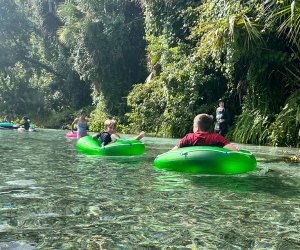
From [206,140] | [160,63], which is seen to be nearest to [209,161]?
[206,140]

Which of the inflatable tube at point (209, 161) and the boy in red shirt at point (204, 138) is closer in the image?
the inflatable tube at point (209, 161)

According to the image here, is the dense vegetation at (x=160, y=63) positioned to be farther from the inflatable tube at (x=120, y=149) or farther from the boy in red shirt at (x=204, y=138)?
the inflatable tube at (x=120, y=149)

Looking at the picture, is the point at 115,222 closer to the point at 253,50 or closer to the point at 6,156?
the point at 6,156

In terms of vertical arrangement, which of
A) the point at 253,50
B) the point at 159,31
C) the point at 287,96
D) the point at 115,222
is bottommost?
the point at 115,222

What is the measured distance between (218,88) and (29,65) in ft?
72.4

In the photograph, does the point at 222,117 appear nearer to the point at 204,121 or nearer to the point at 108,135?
the point at 108,135

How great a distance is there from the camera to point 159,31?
18.8 metres

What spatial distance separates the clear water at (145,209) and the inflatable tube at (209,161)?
155 millimetres

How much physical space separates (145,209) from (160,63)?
14.2m

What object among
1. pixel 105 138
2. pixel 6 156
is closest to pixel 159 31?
pixel 105 138

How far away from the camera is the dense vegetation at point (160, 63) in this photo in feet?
40.1

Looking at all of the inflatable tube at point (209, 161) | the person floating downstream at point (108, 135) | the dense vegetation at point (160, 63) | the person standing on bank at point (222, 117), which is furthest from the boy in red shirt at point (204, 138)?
the person standing on bank at point (222, 117)

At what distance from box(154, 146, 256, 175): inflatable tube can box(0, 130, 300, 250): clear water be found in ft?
0.51

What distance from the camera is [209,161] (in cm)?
623
